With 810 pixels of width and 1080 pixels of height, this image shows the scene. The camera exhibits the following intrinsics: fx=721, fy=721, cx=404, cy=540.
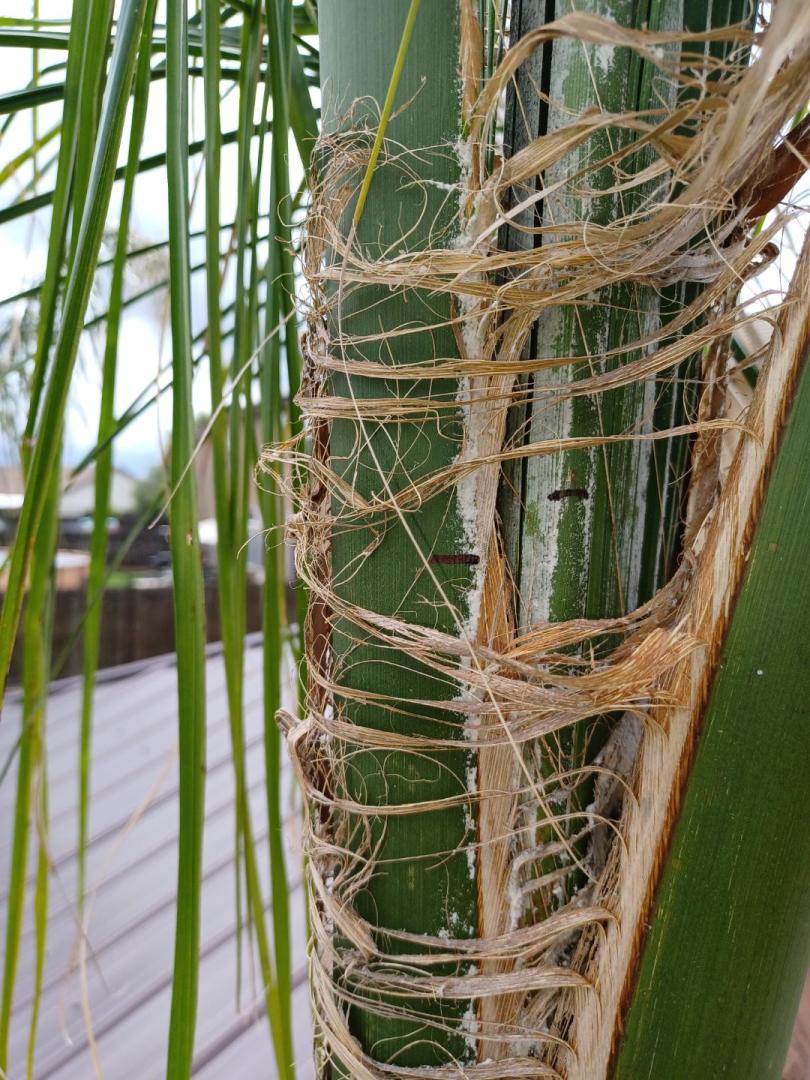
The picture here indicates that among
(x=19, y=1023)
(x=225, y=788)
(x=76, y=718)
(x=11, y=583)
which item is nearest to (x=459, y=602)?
(x=11, y=583)

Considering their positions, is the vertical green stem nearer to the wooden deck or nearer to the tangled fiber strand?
the tangled fiber strand

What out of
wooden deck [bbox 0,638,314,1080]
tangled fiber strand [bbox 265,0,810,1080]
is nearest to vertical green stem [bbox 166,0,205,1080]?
tangled fiber strand [bbox 265,0,810,1080]

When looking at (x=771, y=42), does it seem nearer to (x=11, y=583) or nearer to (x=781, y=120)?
A: (x=781, y=120)

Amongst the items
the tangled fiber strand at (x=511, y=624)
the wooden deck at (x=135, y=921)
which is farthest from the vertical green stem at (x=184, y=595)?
the wooden deck at (x=135, y=921)

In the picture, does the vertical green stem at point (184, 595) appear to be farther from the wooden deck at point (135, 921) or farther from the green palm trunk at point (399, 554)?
the wooden deck at point (135, 921)

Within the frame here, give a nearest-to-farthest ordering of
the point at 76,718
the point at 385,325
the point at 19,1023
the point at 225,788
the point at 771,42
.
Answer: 1. the point at 771,42
2. the point at 385,325
3. the point at 19,1023
4. the point at 225,788
5. the point at 76,718
